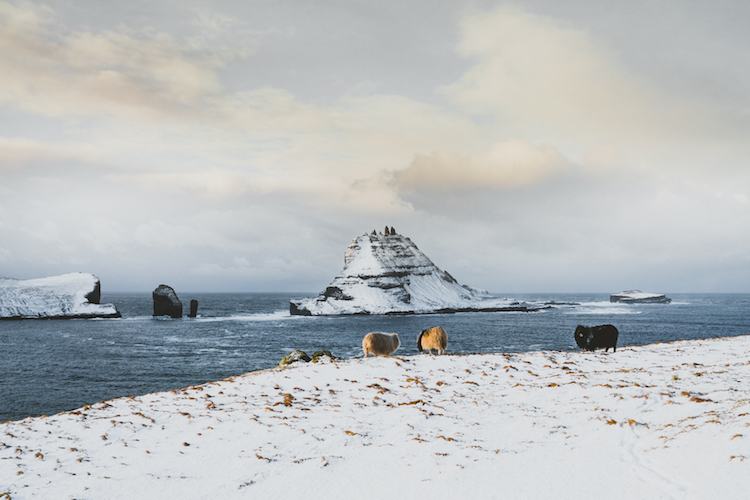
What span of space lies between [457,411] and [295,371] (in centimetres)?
600

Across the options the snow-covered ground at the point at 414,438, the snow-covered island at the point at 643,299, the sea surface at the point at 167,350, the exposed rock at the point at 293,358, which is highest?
the snow-covered ground at the point at 414,438

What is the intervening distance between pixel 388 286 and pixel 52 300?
8810cm

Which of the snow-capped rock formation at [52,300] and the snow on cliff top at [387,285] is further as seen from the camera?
the snow on cliff top at [387,285]

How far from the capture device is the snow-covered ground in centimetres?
576

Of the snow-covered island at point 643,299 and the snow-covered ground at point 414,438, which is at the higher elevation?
the snow-covered ground at point 414,438

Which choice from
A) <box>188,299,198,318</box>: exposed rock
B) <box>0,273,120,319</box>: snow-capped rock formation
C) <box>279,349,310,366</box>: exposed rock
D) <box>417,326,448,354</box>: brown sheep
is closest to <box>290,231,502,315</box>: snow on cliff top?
<box>188,299,198,318</box>: exposed rock

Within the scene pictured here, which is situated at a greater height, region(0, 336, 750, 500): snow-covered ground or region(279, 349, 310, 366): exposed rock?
region(0, 336, 750, 500): snow-covered ground

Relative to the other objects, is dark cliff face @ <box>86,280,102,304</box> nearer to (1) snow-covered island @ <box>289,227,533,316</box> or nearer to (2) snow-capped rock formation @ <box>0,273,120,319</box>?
(2) snow-capped rock formation @ <box>0,273,120,319</box>

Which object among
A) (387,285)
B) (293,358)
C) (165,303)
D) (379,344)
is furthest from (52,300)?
(379,344)

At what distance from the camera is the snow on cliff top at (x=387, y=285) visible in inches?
4429

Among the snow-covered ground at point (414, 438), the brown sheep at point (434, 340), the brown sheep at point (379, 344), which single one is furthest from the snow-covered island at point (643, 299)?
the snow-covered ground at point (414, 438)

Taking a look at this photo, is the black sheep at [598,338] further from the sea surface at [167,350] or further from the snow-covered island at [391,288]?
the snow-covered island at [391,288]

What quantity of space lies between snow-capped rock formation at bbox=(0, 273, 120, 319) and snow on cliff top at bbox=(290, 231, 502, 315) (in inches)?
2004

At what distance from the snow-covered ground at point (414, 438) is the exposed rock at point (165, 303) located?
99.6 metres
